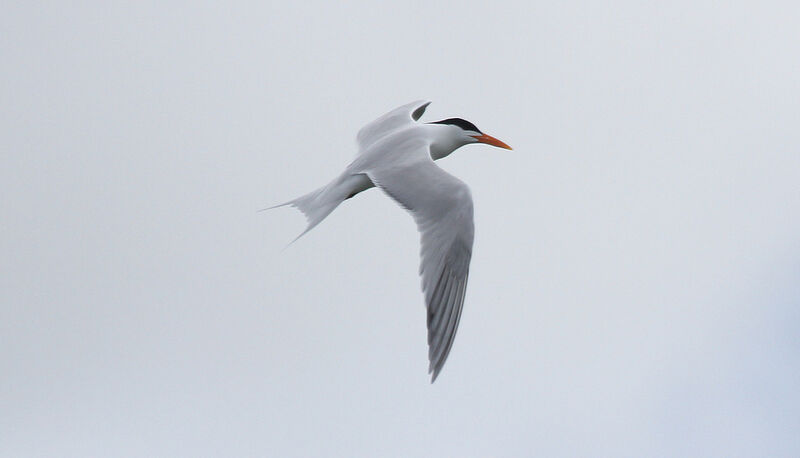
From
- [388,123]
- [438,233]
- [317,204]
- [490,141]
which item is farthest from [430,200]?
[388,123]

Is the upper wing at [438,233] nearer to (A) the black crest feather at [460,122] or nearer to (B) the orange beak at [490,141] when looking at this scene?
(A) the black crest feather at [460,122]

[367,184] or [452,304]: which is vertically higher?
[367,184]

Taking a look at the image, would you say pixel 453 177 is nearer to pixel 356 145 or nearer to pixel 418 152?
pixel 418 152

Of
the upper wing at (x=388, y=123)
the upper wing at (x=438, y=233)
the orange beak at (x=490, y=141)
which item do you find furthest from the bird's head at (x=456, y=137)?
the upper wing at (x=438, y=233)

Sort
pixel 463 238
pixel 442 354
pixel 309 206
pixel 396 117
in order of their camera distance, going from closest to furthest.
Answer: pixel 442 354 → pixel 463 238 → pixel 309 206 → pixel 396 117

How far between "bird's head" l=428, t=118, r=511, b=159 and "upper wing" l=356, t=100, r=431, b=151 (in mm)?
616

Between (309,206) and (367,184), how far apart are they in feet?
1.76

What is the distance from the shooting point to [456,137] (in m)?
10.5

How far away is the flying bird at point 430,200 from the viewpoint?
8125 mm

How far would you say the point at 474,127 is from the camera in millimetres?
10688

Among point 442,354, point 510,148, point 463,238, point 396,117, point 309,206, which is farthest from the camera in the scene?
point 396,117

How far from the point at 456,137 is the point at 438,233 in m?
2.20

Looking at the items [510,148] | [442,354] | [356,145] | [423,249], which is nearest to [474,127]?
[510,148]

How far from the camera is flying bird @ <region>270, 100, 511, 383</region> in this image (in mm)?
8125
